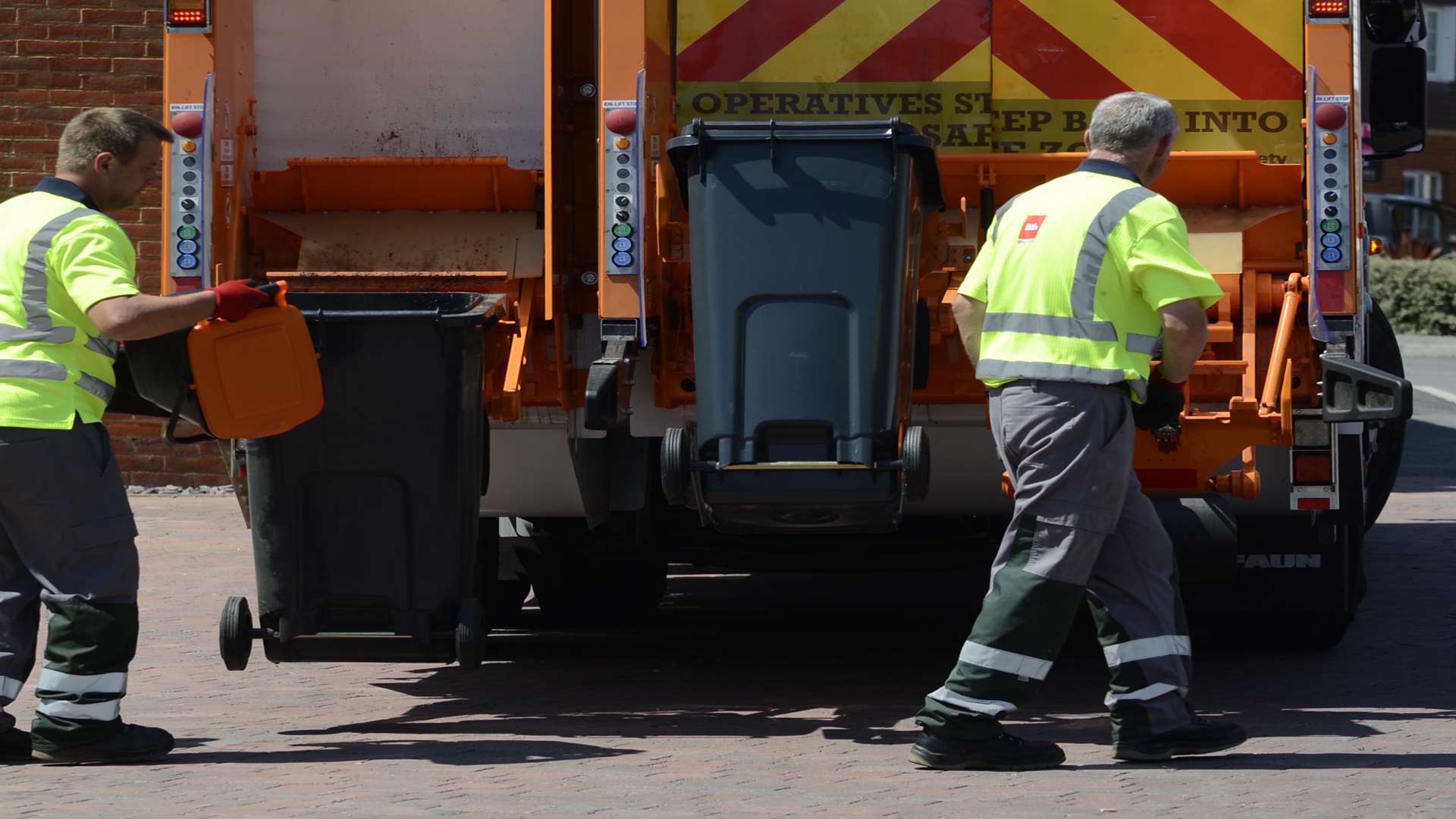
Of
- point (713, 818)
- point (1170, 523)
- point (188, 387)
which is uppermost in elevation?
point (188, 387)

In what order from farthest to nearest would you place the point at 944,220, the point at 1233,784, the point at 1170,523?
1. the point at 944,220
2. the point at 1170,523
3. the point at 1233,784

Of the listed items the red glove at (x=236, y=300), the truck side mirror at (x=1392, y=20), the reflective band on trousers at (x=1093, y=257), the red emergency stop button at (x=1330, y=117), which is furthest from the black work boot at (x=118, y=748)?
the truck side mirror at (x=1392, y=20)

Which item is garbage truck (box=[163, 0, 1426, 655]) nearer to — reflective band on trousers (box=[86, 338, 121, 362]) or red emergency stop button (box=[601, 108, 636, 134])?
red emergency stop button (box=[601, 108, 636, 134])

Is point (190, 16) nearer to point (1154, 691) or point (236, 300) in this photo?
point (236, 300)

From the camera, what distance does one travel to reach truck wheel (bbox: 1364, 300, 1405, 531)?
804 centimetres

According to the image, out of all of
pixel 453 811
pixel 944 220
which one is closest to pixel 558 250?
pixel 944 220

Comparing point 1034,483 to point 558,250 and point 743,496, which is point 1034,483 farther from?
point 558,250

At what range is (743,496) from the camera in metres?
5.14

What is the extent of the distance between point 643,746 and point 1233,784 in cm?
143

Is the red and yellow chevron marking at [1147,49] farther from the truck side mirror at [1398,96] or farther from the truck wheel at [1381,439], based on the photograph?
the truck wheel at [1381,439]

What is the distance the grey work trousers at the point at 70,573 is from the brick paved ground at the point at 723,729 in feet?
0.57

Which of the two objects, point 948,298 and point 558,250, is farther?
point 558,250

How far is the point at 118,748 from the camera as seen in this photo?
494 centimetres

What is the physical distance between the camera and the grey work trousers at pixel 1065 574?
15.8ft
